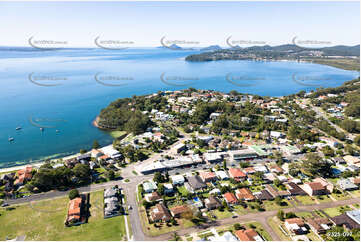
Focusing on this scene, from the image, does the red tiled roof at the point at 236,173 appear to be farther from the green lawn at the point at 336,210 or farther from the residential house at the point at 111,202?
the residential house at the point at 111,202

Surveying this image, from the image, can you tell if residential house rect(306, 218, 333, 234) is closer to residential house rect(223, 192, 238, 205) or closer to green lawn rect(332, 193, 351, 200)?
green lawn rect(332, 193, 351, 200)

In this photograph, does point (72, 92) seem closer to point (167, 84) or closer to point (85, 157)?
point (167, 84)

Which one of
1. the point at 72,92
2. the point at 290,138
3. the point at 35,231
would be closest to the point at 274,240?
the point at 35,231

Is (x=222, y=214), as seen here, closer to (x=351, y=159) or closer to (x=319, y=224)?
(x=319, y=224)

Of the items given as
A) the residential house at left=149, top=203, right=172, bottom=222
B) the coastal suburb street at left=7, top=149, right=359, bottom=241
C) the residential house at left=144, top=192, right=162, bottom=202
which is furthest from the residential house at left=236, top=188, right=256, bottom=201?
the residential house at left=144, top=192, right=162, bottom=202

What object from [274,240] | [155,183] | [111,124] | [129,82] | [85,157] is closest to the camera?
[274,240]

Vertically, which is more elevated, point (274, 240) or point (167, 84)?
point (167, 84)
